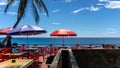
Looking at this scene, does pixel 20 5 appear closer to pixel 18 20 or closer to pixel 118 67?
pixel 18 20

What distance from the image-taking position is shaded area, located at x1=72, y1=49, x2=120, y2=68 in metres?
11.1

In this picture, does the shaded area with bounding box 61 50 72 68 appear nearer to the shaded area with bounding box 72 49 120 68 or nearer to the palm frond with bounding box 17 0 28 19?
the shaded area with bounding box 72 49 120 68

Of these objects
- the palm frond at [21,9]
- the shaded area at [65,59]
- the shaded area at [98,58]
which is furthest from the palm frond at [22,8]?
the shaded area at [65,59]

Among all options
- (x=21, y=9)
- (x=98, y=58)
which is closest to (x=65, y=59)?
(x=98, y=58)

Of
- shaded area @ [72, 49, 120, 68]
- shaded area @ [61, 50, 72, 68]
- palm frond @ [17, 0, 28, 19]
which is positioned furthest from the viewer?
palm frond @ [17, 0, 28, 19]

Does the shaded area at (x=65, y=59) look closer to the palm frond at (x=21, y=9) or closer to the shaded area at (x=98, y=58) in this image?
the shaded area at (x=98, y=58)

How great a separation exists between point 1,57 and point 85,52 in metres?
3.37

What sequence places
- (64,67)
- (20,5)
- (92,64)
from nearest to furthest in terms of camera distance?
(64,67)
(92,64)
(20,5)

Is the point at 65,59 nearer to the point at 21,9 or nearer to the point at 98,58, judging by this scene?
the point at 98,58

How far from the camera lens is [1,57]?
11766 millimetres

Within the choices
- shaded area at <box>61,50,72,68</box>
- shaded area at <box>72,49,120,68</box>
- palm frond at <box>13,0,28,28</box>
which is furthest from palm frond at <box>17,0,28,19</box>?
shaded area at <box>61,50,72,68</box>

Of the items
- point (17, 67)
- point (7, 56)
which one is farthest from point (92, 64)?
point (17, 67)

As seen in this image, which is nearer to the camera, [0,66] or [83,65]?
[0,66]

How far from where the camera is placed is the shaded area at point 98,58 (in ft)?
36.3
